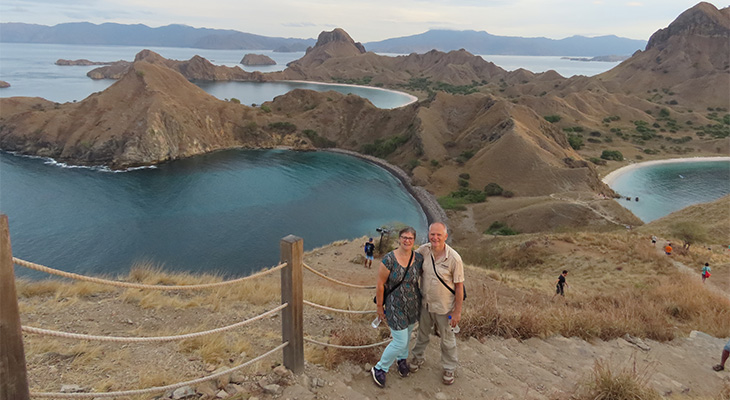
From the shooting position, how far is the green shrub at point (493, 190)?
132 feet

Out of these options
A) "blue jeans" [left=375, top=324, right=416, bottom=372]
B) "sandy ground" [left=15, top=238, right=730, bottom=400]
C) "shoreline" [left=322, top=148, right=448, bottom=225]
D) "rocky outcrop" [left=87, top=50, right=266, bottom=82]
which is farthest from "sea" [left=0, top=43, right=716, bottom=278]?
"rocky outcrop" [left=87, top=50, right=266, bottom=82]

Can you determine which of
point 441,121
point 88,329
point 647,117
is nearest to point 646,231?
point 88,329

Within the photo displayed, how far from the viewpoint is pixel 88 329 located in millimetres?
6902

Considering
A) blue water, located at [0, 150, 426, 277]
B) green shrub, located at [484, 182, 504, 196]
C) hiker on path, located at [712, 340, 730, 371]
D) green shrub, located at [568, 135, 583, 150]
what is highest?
hiker on path, located at [712, 340, 730, 371]

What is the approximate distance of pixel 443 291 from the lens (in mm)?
4582

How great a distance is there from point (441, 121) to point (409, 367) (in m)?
55.6

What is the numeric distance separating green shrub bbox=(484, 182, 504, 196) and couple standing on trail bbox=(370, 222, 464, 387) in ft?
123

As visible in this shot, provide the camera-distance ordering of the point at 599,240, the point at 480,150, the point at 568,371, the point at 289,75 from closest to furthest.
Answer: the point at 568,371
the point at 599,240
the point at 480,150
the point at 289,75

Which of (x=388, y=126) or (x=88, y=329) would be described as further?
(x=388, y=126)

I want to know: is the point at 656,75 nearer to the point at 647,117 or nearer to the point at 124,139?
the point at 647,117

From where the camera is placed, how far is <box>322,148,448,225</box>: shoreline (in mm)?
36531

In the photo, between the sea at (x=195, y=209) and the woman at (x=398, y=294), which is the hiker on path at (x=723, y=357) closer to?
the woman at (x=398, y=294)

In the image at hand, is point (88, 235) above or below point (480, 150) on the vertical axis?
below

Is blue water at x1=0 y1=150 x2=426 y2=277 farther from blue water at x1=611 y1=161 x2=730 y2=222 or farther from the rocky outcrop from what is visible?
the rocky outcrop
